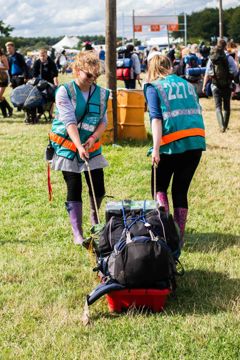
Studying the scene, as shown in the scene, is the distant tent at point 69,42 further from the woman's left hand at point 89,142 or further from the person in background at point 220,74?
the woman's left hand at point 89,142

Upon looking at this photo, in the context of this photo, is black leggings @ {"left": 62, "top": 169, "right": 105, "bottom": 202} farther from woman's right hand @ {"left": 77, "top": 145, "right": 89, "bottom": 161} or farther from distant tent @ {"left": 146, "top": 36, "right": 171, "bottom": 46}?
distant tent @ {"left": 146, "top": 36, "right": 171, "bottom": 46}

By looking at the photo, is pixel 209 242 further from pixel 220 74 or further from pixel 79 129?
pixel 220 74

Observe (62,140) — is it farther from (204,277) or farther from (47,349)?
(47,349)

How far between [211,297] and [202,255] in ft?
3.08

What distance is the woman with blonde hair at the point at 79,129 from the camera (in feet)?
16.7

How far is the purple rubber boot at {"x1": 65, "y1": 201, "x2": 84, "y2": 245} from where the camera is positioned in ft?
18.0

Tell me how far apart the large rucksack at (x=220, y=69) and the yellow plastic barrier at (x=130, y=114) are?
188 centimetres

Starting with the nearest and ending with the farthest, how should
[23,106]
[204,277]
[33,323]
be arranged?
[33,323]
[204,277]
[23,106]

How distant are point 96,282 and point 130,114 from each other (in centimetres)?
638

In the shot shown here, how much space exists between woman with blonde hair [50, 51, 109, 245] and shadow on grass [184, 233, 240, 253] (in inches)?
38.9

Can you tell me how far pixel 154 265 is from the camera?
12.8ft

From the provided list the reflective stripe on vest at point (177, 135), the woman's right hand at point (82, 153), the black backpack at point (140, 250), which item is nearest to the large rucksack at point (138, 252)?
the black backpack at point (140, 250)

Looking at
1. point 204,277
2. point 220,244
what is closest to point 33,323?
point 204,277

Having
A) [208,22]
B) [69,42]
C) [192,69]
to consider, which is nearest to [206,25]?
[208,22]
